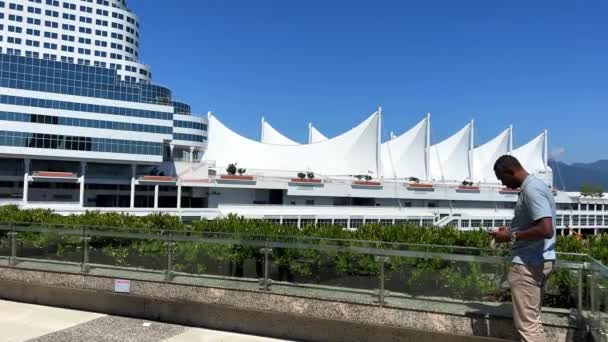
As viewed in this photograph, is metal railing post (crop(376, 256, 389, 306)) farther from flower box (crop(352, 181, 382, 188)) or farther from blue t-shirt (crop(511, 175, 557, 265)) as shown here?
flower box (crop(352, 181, 382, 188))

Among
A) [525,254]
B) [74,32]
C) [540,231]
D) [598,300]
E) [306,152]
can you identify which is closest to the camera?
[540,231]

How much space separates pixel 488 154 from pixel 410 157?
23.8 m

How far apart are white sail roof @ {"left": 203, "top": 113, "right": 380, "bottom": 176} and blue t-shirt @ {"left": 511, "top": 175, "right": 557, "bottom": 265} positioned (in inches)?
2502

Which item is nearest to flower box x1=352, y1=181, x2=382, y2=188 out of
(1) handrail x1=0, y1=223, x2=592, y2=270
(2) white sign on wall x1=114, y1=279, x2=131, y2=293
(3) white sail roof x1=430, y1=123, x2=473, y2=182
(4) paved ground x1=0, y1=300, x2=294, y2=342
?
(3) white sail roof x1=430, y1=123, x2=473, y2=182

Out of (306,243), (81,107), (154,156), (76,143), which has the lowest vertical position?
(306,243)

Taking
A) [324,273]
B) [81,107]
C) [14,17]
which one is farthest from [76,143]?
[324,273]

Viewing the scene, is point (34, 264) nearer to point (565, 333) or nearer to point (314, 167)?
point (565, 333)

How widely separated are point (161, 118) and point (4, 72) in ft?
49.6

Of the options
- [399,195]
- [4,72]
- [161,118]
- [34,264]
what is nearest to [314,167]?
[399,195]

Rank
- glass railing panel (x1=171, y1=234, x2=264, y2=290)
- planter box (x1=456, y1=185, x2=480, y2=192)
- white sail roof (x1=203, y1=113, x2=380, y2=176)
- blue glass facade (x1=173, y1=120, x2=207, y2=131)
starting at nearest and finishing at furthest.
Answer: glass railing panel (x1=171, y1=234, x2=264, y2=290)
planter box (x1=456, y1=185, x2=480, y2=192)
white sail roof (x1=203, y1=113, x2=380, y2=176)
blue glass facade (x1=173, y1=120, x2=207, y2=131)

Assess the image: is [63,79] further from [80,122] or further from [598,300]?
[598,300]

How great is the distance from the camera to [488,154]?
91.6 m

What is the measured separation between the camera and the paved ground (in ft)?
17.0

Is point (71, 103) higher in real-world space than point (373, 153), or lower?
higher
